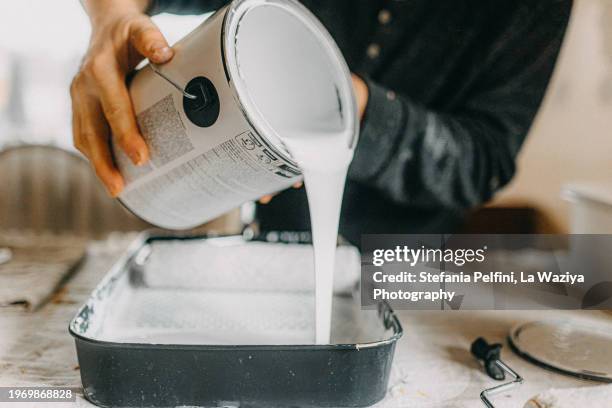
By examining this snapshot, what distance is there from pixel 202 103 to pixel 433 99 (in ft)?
1.76

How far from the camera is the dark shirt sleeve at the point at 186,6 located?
2.48 feet

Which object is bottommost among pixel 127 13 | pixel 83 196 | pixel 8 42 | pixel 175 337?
pixel 83 196

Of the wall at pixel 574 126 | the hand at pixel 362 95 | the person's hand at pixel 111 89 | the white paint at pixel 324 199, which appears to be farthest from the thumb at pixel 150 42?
the wall at pixel 574 126

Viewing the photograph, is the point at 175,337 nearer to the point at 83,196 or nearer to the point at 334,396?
the point at 334,396

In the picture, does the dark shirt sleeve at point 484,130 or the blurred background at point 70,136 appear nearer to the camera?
the dark shirt sleeve at point 484,130

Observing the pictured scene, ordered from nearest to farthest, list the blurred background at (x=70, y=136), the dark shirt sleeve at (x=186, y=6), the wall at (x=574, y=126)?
the dark shirt sleeve at (x=186, y=6), the wall at (x=574, y=126), the blurred background at (x=70, y=136)

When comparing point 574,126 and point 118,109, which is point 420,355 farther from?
point 574,126

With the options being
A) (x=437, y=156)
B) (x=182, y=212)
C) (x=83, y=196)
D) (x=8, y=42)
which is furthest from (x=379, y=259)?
(x=8, y=42)

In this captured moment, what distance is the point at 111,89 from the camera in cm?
47

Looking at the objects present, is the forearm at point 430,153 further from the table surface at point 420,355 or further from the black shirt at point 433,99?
the table surface at point 420,355

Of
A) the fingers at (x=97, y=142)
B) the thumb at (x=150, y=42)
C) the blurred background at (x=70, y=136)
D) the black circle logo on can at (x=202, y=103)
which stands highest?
the thumb at (x=150, y=42)

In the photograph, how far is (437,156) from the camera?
714 mm

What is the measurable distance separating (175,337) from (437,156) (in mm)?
358

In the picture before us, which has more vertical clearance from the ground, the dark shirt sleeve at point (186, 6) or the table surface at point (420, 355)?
the dark shirt sleeve at point (186, 6)
